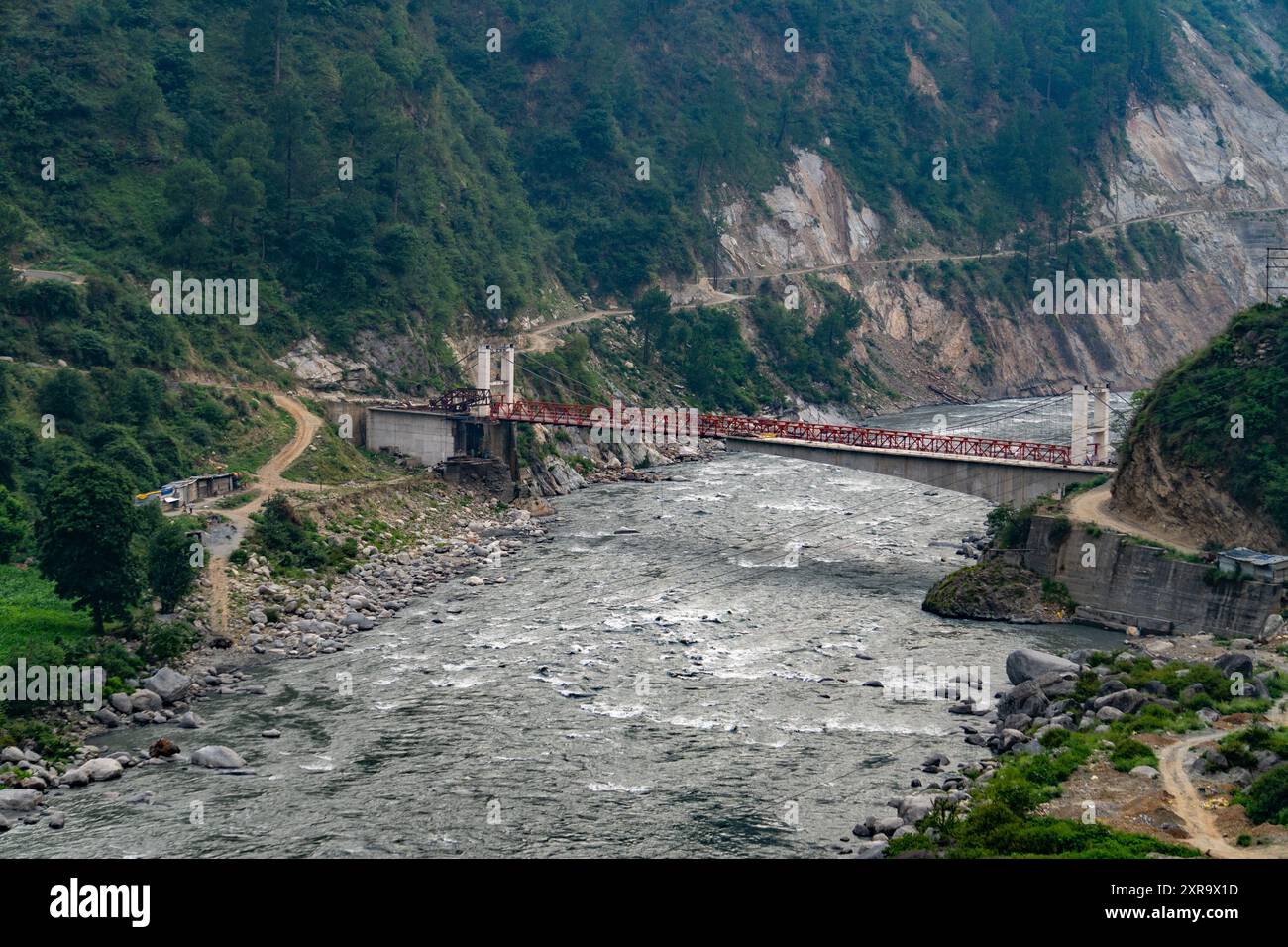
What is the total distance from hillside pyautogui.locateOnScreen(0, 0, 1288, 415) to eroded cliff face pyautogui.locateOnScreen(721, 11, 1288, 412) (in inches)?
16.1

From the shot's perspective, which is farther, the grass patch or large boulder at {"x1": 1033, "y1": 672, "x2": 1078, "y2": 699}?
the grass patch

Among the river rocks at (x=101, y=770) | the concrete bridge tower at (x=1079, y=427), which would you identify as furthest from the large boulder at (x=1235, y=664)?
the river rocks at (x=101, y=770)

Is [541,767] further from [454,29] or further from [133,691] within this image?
[454,29]

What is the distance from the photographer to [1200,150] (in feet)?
601

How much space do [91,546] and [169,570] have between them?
11.8ft

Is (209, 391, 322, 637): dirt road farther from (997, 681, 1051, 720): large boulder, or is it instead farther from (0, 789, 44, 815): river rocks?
(997, 681, 1051, 720): large boulder

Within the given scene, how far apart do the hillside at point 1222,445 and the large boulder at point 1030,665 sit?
13.1 meters

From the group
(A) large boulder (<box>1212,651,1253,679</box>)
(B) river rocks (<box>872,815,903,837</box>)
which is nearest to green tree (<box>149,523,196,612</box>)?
(B) river rocks (<box>872,815,903,837</box>)

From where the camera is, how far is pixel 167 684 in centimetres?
4947

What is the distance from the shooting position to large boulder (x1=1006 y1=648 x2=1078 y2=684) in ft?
167

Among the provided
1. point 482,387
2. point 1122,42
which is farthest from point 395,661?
point 1122,42

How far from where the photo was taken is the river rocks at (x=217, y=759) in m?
42.7

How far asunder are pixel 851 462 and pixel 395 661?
102ft

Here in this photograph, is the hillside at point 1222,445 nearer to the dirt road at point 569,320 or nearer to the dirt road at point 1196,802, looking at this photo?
the dirt road at point 1196,802
